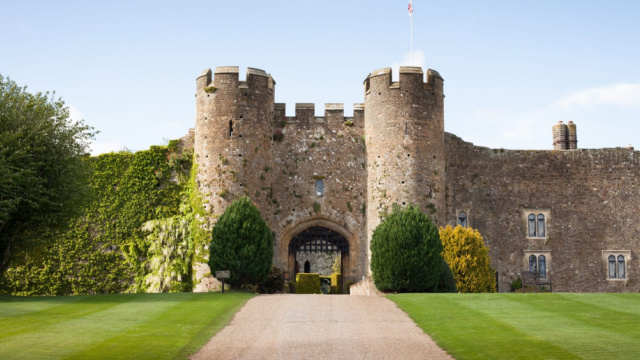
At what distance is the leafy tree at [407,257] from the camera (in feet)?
86.4

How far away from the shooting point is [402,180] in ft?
105

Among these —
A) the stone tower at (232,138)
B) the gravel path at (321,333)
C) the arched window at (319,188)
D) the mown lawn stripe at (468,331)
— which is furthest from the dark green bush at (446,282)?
the stone tower at (232,138)

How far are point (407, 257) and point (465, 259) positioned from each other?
15.4 ft

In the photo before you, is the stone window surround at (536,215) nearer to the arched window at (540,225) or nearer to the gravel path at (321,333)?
the arched window at (540,225)

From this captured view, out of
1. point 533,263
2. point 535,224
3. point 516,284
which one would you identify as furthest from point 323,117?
point 533,263

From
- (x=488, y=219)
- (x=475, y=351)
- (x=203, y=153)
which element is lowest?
(x=475, y=351)

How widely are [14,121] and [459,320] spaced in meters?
17.6

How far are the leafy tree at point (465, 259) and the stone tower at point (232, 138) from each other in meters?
8.24

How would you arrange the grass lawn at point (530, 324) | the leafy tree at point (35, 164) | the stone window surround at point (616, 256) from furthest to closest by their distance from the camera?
the stone window surround at point (616, 256) < the leafy tree at point (35, 164) < the grass lawn at point (530, 324)

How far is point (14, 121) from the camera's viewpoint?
26609mm

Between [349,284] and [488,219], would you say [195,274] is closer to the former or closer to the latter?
[349,284]

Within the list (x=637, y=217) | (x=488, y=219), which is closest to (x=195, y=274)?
(x=488, y=219)

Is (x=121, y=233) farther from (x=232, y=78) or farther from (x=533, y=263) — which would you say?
(x=533, y=263)

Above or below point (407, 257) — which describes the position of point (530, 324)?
below
